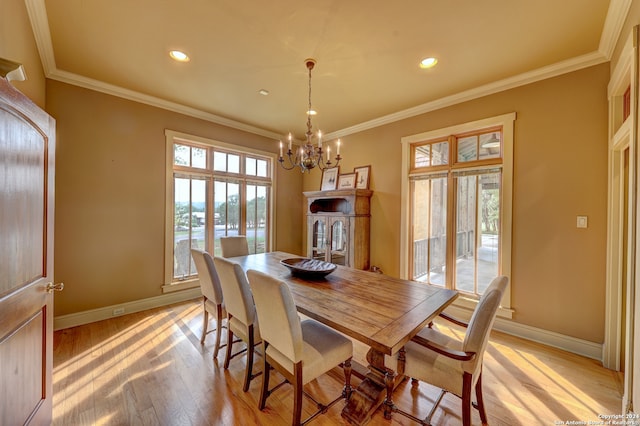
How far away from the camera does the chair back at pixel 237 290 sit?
6.03 feet

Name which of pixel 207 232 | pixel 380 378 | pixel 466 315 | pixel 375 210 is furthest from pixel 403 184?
pixel 207 232

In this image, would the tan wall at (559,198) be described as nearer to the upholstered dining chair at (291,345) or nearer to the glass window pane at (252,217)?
the upholstered dining chair at (291,345)

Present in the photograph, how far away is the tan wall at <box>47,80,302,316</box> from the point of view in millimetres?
2770

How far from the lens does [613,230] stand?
2145mm

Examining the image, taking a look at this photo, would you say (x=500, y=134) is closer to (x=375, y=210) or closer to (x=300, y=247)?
(x=375, y=210)

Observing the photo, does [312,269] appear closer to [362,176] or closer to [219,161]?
[362,176]

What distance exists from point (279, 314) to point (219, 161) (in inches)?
130

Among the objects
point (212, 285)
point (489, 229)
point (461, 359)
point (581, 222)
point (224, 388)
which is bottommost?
point (224, 388)

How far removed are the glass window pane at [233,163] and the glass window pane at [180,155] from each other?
0.65 meters

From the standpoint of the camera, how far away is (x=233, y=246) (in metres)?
3.44

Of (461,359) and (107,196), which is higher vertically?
(107,196)

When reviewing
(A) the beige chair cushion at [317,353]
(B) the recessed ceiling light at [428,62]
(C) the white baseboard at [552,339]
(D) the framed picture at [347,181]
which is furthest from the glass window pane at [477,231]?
(A) the beige chair cushion at [317,353]

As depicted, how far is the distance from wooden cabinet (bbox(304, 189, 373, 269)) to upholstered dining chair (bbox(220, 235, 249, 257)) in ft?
4.16

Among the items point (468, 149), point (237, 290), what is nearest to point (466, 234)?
point (468, 149)
